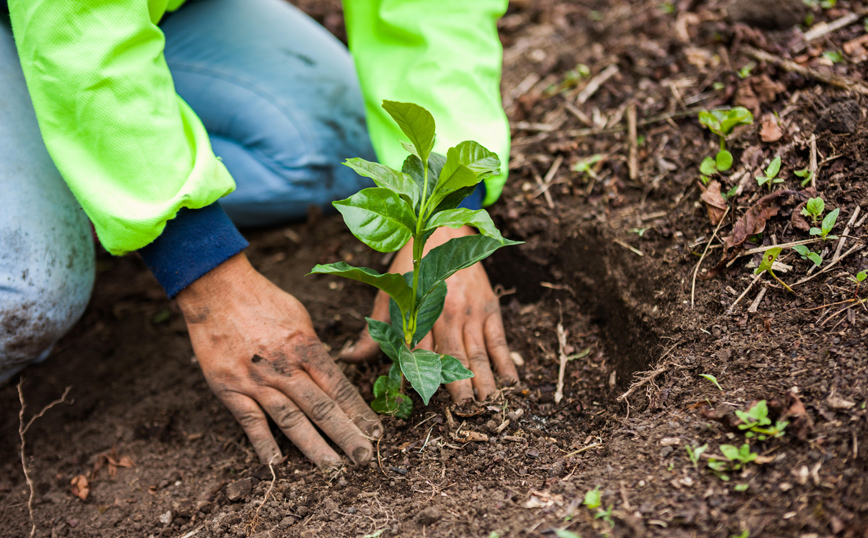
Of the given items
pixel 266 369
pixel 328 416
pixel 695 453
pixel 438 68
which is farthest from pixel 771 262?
pixel 266 369

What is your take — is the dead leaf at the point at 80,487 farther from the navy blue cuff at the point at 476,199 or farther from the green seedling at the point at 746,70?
the green seedling at the point at 746,70

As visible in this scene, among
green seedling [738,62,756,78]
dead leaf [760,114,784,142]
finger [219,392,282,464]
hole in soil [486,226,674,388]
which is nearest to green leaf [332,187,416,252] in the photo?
finger [219,392,282,464]

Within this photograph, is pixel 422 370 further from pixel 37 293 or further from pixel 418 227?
pixel 37 293

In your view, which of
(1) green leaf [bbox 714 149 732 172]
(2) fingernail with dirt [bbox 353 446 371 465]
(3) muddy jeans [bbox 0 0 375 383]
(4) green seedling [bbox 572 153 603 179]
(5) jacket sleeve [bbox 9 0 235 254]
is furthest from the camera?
(4) green seedling [bbox 572 153 603 179]

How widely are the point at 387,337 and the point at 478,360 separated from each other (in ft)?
1.18

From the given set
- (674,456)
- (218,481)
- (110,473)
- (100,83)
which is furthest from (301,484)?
(100,83)

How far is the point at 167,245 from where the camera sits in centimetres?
157

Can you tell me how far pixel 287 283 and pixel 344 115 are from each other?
852mm

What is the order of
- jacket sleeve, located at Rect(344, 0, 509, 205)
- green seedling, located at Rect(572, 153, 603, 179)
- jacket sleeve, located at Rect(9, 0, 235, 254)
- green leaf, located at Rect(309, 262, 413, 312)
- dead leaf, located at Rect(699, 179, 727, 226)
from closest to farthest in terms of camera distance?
green leaf, located at Rect(309, 262, 413, 312)
jacket sleeve, located at Rect(9, 0, 235, 254)
dead leaf, located at Rect(699, 179, 727, 226)
jacket sleeve, located at Rect(344, 0, 509, 205)
green seedling, located at Rect(572, 153, 603, 179)

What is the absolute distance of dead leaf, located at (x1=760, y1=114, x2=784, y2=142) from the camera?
167 centimetres

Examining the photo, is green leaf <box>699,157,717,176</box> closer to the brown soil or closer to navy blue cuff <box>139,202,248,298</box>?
the brown soil

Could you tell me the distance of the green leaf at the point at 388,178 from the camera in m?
1.18

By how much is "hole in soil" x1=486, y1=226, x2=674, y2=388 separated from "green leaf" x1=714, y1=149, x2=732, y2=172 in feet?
1.28

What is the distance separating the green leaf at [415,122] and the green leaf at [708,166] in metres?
1.05
